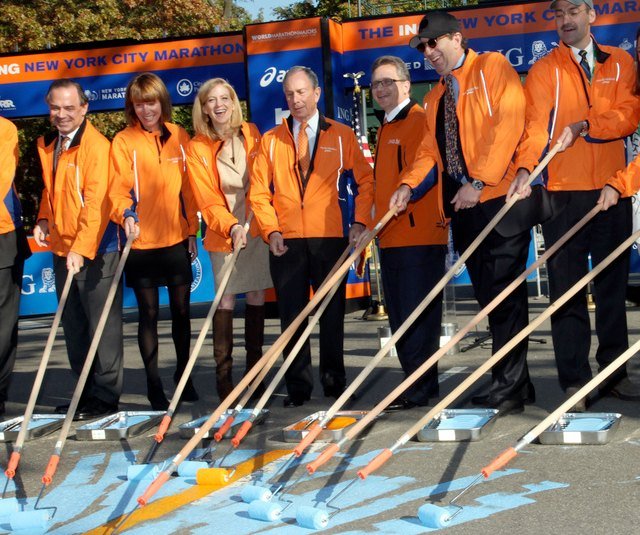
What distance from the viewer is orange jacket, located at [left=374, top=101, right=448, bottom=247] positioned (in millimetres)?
6859

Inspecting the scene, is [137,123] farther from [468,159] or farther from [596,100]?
[596,100]

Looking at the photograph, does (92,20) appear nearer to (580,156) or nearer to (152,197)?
(152,197)

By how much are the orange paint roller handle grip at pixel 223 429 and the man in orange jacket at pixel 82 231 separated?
1.47 m

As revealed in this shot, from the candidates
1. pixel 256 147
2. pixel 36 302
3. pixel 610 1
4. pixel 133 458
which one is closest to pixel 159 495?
pixel 133 458

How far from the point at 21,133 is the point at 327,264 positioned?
21787mm

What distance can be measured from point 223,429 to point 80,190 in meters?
2.11

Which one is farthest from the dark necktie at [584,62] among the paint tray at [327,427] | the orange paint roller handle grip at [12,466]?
the orange paint roller handle grip at [12,466]

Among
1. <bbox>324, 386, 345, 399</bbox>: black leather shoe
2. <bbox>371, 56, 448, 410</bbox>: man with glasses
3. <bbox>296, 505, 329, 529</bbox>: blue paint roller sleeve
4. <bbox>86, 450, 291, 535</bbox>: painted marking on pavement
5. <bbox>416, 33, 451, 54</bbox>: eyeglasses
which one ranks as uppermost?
<bbox>416, 33, 451, 54</bbox>: eyeglasses

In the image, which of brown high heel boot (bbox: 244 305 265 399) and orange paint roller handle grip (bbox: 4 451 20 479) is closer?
orange paint roller handle grip (bbox: 4 451 20 479)

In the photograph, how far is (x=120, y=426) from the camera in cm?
659

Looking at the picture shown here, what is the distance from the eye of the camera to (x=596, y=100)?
20.9 ft

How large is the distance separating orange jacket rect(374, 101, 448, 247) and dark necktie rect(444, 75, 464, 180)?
0.35 m

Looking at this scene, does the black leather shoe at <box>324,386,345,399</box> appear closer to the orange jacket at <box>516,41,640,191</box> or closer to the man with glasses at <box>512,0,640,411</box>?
the man with glasses at <box>512,0,640,411</box>

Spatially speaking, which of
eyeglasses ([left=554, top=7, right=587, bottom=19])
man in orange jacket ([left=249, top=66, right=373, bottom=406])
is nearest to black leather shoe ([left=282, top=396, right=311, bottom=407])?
man in orange jacket ([left=249, top=66, right=373, bottom=406])
